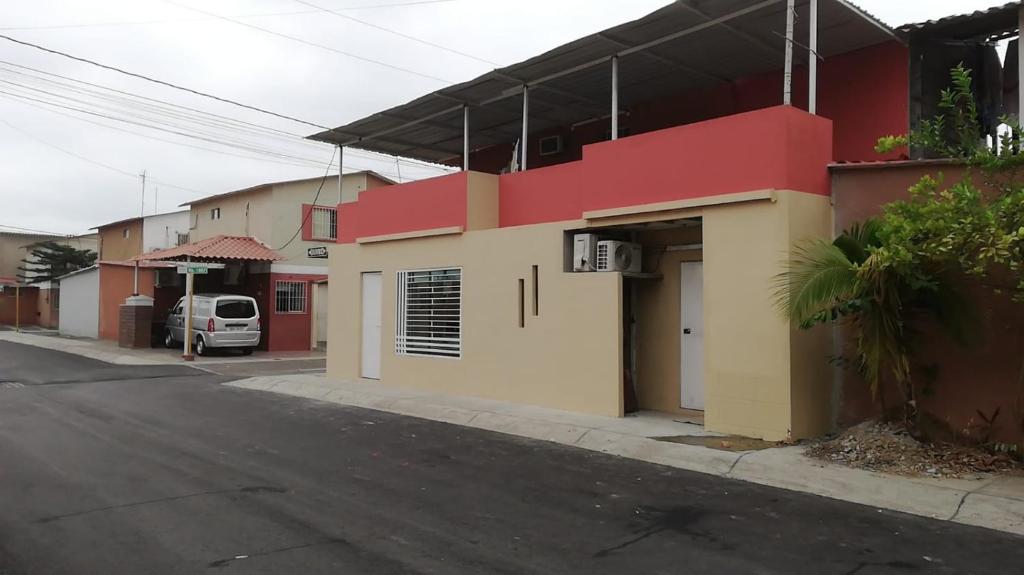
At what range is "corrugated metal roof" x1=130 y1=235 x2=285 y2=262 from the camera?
2302 centimetres

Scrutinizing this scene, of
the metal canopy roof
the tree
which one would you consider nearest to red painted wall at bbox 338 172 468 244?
the metal canopy roof

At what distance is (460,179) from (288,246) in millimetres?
15521

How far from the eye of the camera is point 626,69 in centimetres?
1194

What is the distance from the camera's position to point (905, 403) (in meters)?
7.91

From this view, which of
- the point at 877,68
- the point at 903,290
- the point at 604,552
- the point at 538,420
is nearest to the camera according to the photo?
the point at 604,552

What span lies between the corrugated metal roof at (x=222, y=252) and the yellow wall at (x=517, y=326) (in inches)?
395

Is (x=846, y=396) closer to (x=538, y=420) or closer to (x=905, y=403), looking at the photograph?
(x=905, y=403)

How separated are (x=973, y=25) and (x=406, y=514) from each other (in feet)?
32.4

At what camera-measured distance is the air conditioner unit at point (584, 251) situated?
10.9 m

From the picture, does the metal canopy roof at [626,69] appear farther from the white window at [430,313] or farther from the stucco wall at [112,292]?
the stucco wall at [112,292]

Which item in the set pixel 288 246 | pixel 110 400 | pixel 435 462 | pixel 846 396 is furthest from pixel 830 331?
pixel 288 246

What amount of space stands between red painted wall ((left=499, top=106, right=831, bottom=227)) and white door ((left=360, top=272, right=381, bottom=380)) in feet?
16.9

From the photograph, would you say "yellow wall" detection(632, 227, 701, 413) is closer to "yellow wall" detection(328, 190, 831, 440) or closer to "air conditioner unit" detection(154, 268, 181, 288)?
"yellow wall" detection(328, 190, 831, 440)

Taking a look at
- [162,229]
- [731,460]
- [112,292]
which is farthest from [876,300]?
[162,229]
